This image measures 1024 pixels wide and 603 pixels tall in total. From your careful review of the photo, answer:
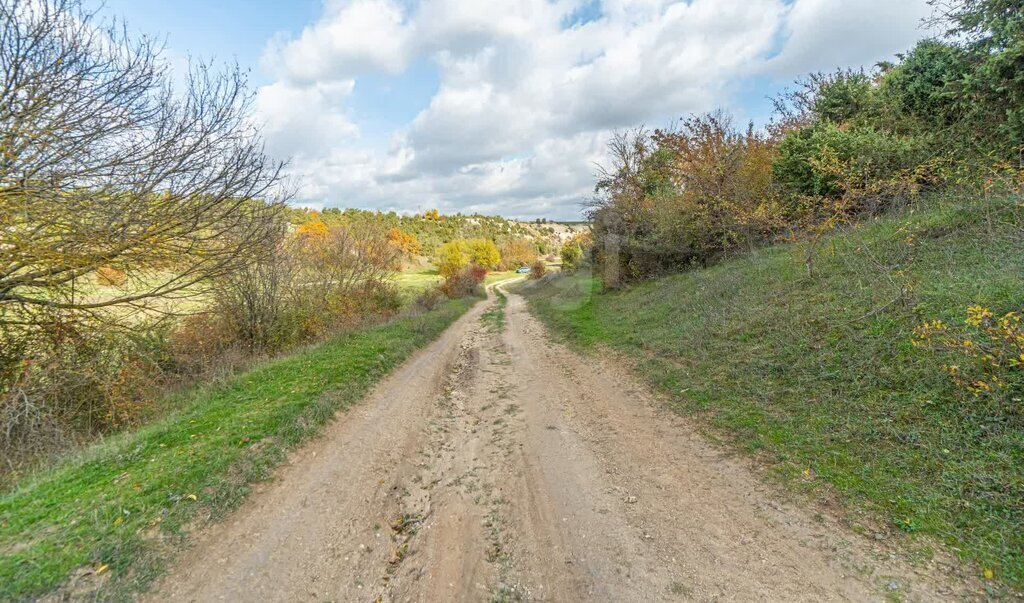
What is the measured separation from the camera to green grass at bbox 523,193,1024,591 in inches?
124

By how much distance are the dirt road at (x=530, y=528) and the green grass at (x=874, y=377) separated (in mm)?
590

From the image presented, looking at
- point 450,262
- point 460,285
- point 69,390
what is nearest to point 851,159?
point 69,390

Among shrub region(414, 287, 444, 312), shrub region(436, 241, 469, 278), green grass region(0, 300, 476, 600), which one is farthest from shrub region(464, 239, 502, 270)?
green grass region(0, 300, 476, 600)

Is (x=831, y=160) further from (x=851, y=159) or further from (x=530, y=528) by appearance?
(x=530, y=528)

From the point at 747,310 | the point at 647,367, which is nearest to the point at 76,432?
the point at 647,367

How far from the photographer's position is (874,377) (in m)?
4.88

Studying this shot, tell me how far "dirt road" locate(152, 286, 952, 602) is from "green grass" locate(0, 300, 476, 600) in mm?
332

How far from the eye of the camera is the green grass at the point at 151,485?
3.03 meters

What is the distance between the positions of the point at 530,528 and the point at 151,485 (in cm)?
418

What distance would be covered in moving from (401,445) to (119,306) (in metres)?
6.32

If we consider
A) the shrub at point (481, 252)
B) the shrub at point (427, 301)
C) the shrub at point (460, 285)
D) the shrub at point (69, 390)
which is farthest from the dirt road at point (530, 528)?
the shrub at point (481, 252)

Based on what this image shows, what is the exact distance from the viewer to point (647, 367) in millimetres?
7844

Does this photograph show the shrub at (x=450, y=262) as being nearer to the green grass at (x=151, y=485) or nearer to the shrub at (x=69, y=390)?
the shrub at (x=69, y=390)

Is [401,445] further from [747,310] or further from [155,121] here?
[747,310]
